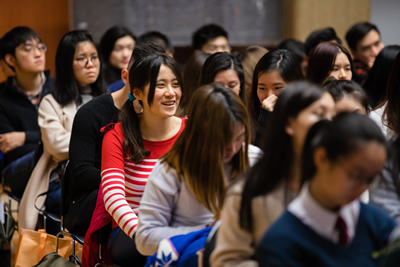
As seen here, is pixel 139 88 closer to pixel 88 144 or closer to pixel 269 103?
pixel 88 144

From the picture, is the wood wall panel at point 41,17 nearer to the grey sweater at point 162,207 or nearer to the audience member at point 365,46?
the audience member at point 365,46

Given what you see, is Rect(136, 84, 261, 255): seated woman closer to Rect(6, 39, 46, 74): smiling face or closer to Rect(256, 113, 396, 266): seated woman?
Rect(256, 113, 396, 266): seated woman

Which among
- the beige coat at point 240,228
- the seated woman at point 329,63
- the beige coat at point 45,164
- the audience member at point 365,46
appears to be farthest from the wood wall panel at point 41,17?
the beige coat at point 240,228

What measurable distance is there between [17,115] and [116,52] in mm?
1009

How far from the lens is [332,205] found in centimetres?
109

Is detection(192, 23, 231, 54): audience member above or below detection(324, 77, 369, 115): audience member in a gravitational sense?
below

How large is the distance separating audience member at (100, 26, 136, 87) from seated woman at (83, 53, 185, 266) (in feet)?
6.31

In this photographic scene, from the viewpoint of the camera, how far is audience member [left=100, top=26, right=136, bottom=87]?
3951 millimetres

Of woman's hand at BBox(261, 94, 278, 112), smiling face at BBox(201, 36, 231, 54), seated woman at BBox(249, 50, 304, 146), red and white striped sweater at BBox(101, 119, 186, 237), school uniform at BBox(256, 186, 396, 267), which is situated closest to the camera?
school uniform at BBox(256, 186, 396, 267)

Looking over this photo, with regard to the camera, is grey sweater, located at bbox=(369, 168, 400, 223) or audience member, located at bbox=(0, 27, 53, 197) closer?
grey sweater, located at bbox=(369, 168, 400, 223)

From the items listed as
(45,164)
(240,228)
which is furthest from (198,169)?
(45,164)

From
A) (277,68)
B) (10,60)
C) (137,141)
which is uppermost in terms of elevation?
(277,68)

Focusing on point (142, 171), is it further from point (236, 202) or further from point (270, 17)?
point (270, 17)

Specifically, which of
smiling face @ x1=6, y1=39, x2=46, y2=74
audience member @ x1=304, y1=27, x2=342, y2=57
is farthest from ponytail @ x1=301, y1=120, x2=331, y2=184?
audience member @ x1=304, y1=27, x2=342, y2=57
